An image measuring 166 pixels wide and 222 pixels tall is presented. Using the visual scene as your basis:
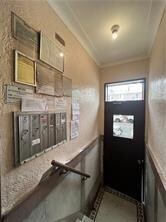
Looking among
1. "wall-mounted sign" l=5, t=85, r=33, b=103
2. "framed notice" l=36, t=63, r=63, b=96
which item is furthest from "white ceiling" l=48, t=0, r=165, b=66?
"wall-mounted sign" l=5, t=85, r=33, b=103

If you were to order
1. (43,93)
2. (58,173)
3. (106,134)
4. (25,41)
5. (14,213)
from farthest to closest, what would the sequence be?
(106,134)
(58,173)
(43,93)
(25,41)
(14,213)

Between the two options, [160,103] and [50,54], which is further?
[160,103]

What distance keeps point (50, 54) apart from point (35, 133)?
0.67m

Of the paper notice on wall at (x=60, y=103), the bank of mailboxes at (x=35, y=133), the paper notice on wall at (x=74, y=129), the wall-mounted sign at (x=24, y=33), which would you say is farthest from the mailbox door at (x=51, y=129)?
the wall-mounted sign at (x=24, y=33)

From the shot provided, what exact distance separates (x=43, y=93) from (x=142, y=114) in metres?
1.96

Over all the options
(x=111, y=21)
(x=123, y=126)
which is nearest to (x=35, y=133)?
(x=111, y=21)

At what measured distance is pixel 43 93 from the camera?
3.25 feet

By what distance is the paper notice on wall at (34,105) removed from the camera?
822 mm

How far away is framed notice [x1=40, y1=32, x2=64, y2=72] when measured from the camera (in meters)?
0.98

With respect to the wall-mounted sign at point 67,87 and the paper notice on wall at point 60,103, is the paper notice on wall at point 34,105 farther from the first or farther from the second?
the wall-mounted sign at point 67,87

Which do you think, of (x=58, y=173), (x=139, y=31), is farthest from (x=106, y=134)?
(x=139, y=31)

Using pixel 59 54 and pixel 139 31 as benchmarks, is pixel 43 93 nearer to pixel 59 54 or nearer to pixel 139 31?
pixel 59 54

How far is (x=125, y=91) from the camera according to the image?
2.54m

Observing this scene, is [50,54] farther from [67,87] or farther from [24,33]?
[67,87]
